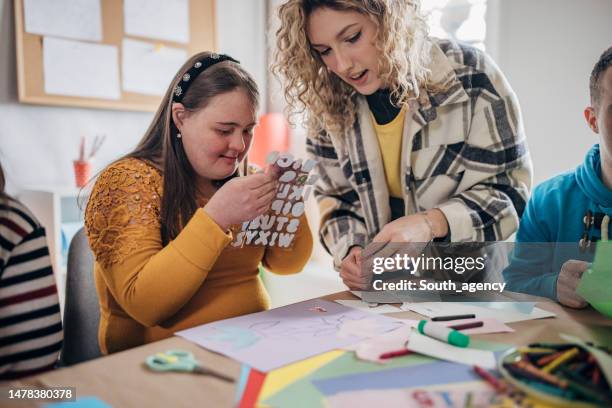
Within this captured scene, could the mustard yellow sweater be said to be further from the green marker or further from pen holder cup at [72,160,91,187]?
pen holder cup at [72,160,91,187]

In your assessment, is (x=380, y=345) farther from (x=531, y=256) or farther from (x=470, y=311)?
(x=531, y=256)

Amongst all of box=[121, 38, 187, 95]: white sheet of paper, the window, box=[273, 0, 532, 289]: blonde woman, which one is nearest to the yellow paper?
box=[273, 0, 532, 289]: blonde woman

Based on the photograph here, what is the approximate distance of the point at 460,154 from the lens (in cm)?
107

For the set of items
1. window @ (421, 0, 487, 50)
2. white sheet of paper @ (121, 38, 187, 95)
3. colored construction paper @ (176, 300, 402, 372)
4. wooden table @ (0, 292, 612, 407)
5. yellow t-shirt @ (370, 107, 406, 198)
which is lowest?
colored construction paper @ (176, 300, 402, 372)

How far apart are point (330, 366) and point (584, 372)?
273 millimetres

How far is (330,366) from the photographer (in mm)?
603

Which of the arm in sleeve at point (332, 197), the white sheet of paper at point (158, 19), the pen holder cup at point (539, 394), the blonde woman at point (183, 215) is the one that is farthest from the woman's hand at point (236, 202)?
the white sheet of paper at point (158, 19)

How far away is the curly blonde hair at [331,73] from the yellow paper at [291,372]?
2.02 feet


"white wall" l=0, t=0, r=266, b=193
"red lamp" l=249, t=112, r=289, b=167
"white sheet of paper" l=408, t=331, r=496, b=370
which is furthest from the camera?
"red lamp" l=249, t=112, r=289, b=167

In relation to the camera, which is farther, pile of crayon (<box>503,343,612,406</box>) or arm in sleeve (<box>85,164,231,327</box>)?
arm in sleeve (<box>85,164,231,327</box>)

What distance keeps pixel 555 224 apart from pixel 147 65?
1737 millimetres

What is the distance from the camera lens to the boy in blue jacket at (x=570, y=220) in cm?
92

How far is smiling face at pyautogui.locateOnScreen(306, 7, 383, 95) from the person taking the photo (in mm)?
1021

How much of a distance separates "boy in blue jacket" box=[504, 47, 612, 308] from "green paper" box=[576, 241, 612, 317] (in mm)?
27
